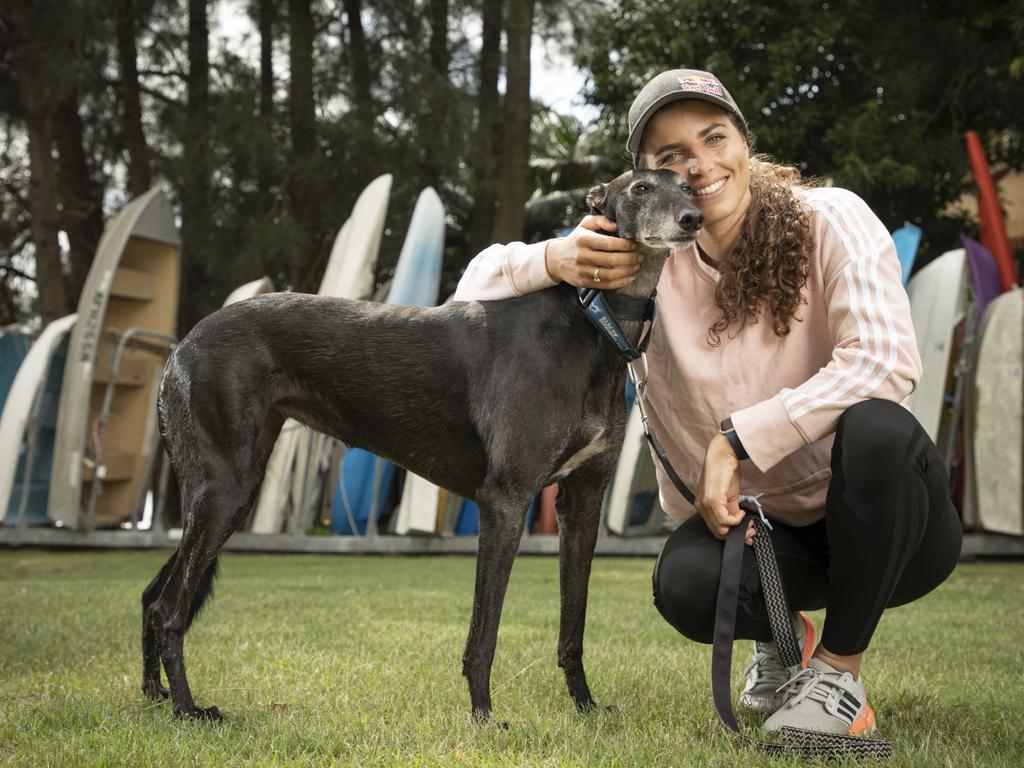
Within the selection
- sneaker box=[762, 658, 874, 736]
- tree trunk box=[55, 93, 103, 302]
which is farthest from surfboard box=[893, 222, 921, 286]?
tree trunk box=[55, 93, 103, 302]

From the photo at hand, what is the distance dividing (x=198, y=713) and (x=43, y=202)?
8.92 meters

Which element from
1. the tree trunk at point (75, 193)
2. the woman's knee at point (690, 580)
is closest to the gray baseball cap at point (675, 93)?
the woman's knee at point (690, 580)

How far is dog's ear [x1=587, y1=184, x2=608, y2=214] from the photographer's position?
245cm

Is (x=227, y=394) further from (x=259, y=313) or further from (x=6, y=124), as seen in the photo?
(x=6, y=124)

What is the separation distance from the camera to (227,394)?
97.4 inches

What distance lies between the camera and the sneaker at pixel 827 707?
2137 millimetres

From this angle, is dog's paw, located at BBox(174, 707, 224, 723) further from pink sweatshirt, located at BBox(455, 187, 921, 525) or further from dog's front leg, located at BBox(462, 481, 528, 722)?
pink sweatshirt, located at BBox(455, 187, 921, 525)

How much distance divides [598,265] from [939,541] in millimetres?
982

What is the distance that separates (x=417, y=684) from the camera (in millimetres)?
2818

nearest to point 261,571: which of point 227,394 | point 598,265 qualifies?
point 227,394

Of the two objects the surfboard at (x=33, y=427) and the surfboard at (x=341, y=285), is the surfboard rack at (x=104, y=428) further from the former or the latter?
the surfboard at (x=341, y=285)

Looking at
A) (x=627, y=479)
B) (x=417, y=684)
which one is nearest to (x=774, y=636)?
(x=417, y=684)

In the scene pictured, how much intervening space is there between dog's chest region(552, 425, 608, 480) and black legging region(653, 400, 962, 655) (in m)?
0.35

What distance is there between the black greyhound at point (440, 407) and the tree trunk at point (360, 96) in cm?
793
